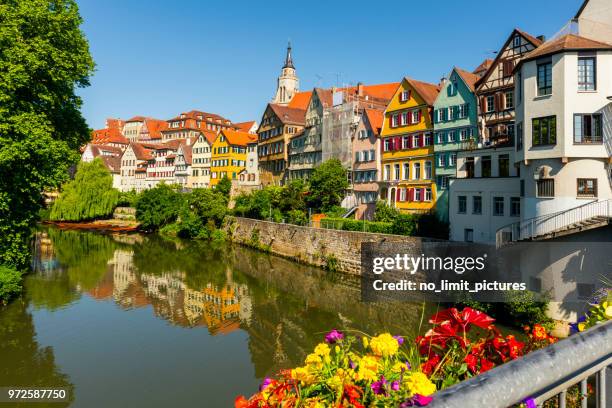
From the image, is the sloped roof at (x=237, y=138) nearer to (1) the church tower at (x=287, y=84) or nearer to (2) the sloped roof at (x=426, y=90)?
(2) the sloped roof at (x=426, y=90)

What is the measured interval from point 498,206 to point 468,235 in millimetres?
2849

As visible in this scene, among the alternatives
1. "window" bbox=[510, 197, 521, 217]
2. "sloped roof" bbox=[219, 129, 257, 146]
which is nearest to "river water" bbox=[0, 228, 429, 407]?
"window" bbox=[510, 197, 521, 217]

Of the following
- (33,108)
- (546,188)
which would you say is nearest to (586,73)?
(546,188)

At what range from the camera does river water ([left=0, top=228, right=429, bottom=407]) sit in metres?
15.3

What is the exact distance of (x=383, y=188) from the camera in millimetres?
42688

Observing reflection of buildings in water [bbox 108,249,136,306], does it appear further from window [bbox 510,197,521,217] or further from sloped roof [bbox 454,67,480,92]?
sloped roof [bbox 454,67,480,92]

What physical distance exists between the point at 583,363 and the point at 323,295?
87.8ft

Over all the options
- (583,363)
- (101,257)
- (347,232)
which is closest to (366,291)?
(347,232)

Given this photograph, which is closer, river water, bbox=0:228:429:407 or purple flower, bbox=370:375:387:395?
purple flower, bbox=370:375:387:395

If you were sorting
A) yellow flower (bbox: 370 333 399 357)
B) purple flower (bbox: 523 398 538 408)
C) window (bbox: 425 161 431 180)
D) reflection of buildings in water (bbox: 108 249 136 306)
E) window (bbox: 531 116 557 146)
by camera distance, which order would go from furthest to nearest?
window (bbox: 425 161 431 180) < reflection of buildings in water (bbox: 108 249 136 306) < window (bbox: 531 116 557 146) < yellow flower (bbox: 370 333 399 357) < purple flower (bbox: 523 398 538 408)

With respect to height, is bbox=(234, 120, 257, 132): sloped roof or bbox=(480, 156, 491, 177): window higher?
bbox=(234, 120, 257, 132): sloped roof

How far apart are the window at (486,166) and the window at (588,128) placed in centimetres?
852

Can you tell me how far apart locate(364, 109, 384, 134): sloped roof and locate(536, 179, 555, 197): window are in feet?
79.7

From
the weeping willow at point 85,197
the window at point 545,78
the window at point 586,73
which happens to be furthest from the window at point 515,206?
the weeping willow at point 85,197
